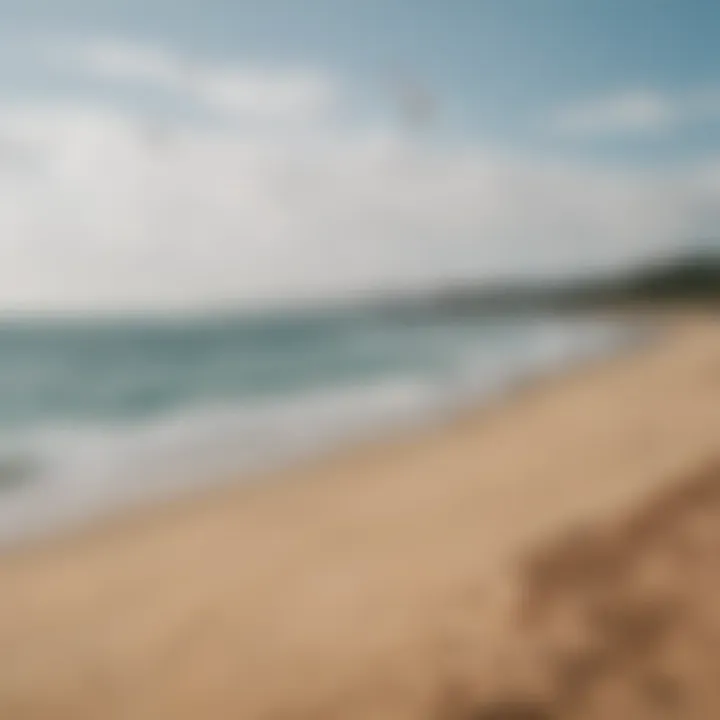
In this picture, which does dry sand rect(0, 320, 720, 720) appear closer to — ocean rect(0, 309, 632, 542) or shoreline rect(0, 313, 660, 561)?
shoreline rect(0, 313, 660, 561)

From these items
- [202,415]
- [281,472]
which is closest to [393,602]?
[281,472]

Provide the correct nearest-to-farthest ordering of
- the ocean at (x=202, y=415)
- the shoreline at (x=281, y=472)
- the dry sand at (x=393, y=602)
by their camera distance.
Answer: the dry sand at (x=393, y=602), the shoreline at (x=281, y=472), the ocean at (x=202, y=415)

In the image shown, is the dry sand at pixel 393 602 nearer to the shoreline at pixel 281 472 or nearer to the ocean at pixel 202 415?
the shoreline at pixel 281 472

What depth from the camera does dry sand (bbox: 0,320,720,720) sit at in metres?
→ 3.23

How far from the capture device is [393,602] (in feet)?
13.9

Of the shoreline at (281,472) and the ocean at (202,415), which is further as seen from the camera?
the ocean at (202,415)

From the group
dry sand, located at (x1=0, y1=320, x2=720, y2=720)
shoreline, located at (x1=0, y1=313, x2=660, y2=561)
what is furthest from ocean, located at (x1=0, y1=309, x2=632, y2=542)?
dry sand, located at (x1=0, y1=320, x2=720, y2=720)

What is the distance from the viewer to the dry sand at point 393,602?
3234 millimetres

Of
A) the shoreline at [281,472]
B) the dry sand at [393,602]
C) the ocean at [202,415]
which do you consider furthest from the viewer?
the ocean at [202,415]

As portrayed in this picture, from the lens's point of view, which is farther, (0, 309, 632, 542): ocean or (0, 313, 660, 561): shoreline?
(0, 309, 632, 542): ocean

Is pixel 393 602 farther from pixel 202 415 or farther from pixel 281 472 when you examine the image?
pixel 202 415

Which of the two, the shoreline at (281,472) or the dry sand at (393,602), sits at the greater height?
the shoreline at (281,472)

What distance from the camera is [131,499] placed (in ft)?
23.9

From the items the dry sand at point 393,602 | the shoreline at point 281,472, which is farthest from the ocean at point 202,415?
the dry sand at point 393,602
